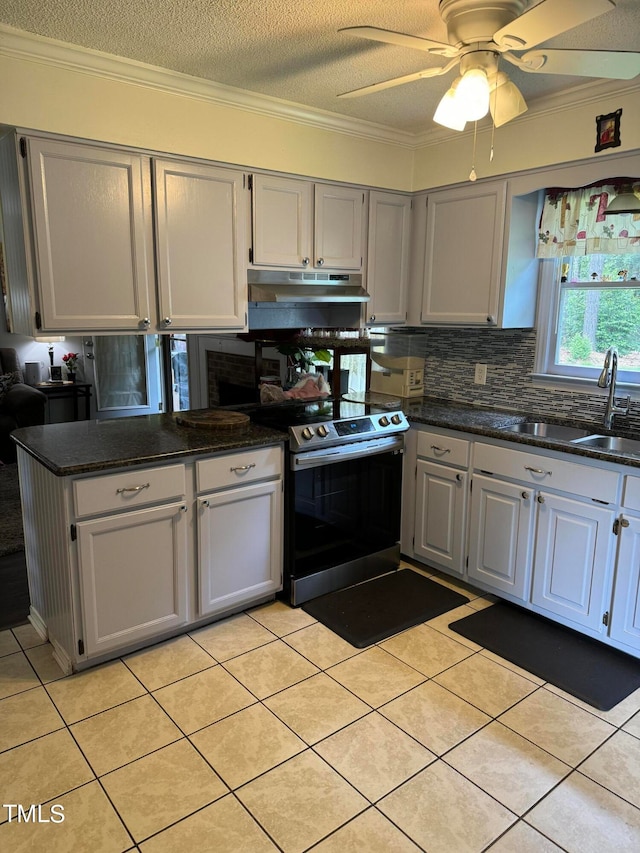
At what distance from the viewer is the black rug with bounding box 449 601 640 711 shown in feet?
7.68

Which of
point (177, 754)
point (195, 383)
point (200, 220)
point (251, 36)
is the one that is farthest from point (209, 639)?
point (251, 36)

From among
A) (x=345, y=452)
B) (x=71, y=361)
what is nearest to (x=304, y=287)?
(x=345, y=452)

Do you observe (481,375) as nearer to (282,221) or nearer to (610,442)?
(610,442)

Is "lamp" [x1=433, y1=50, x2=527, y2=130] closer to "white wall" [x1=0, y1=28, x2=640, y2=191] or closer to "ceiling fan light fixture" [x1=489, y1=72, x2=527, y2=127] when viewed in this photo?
"ceiling fan light fixture" [x1=489, y1=72, x2=527, y2=127]

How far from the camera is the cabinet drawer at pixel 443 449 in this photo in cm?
302

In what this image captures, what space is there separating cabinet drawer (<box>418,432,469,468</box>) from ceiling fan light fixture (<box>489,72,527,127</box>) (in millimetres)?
1492

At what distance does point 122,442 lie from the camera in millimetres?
2527

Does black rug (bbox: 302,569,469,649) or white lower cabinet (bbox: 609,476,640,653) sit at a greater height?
white lower cabinet (bbox: 609,476,640,653)

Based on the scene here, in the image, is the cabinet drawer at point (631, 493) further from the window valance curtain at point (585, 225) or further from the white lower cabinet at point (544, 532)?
the window valance curtain at point (585, 225)

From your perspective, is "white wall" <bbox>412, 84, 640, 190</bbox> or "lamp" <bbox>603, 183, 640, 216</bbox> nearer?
"white wall" <bbox>412, 84, 640, 190</bbox>

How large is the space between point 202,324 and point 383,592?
5.34 feet

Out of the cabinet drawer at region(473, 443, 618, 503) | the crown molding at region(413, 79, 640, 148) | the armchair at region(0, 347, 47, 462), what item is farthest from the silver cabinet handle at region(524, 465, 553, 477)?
the armchair at region(0, 347, 47, 462)

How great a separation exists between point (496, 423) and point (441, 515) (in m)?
0.57

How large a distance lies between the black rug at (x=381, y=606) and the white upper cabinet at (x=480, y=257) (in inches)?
57.3
